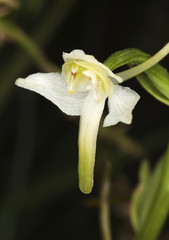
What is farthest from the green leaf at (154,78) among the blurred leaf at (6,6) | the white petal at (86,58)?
the blurred leaf at (6,6)

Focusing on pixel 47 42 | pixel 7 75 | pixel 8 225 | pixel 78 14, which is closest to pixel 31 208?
pixel 8 225

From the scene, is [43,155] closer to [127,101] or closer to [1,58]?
[1,58]

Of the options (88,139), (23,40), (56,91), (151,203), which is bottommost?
(151,203)

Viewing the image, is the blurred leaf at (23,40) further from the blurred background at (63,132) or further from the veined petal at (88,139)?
the veined petal at (88,139)

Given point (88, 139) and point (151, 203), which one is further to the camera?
point (151, 203)

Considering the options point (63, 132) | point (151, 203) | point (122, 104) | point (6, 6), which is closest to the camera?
point (122, 104)

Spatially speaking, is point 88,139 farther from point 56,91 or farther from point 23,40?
point 23,40

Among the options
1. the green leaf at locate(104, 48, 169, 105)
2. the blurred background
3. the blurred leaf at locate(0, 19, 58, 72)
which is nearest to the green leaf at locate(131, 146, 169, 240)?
the green leaf at locate(104, 48, 169, 105)

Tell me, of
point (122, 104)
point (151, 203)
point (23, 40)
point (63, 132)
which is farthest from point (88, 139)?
point (63, 132)
